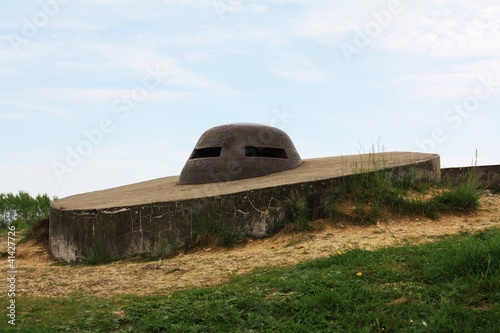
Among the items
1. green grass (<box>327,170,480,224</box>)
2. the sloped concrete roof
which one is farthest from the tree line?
green grass (<box>327,170,480,224</box>)

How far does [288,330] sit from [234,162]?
5.02 m

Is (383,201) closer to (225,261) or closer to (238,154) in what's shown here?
(225,261)

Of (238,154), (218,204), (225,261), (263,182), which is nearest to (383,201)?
(263,182)

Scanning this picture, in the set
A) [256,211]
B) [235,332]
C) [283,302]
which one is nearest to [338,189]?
[256,211]

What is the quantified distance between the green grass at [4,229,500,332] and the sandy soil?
49 centimetres

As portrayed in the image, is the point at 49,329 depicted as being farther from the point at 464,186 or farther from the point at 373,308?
the point at 464,186

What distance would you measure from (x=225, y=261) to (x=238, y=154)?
2.90m

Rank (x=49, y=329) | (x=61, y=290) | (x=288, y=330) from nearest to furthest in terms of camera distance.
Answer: (x=288, y=330) < (x=49, y=329) < (x=61, y=290)

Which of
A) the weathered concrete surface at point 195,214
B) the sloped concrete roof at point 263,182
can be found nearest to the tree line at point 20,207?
the sloped concrete roof at point 263,182

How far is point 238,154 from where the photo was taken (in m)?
8.82

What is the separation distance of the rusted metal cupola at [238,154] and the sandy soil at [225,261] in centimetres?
195

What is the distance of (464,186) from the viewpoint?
25.7ft

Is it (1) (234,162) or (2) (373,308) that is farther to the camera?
(1) (234,162)

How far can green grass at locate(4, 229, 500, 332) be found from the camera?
3904 mm
